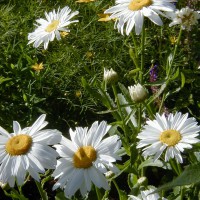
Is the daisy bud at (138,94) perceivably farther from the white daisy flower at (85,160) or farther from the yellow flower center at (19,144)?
the yellow flower center at (19,144)

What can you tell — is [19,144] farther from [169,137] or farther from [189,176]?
[189,176]

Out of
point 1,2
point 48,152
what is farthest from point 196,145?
point 1,2

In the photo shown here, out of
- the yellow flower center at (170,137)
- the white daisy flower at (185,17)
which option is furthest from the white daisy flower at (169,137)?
the white daisy flower at (185,17)

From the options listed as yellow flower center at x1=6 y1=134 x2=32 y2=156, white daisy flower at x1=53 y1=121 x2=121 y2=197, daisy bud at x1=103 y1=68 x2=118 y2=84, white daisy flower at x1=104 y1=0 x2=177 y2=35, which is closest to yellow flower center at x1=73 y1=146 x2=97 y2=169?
white daisy flower at x1=53 y1=121 x2=121 y2=197

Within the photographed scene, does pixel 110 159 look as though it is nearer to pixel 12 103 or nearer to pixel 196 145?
pixel 196 145

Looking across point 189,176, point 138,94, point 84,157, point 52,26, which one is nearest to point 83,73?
point 52,26

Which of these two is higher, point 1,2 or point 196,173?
point 1,2
